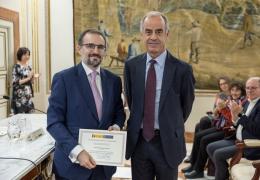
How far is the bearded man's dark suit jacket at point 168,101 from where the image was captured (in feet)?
6.53

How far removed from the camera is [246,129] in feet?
10.5

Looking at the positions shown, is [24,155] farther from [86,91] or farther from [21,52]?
[21,52]

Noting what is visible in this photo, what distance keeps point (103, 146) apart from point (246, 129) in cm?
192

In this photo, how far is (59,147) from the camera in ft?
5.98

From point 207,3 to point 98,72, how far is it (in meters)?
4.22

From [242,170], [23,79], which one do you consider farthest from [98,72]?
[23,79]

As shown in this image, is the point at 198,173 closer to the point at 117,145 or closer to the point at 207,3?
the point at 117,145

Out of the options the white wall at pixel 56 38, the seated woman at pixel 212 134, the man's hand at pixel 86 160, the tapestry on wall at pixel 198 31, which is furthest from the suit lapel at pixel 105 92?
the white wall at pixel 56 38

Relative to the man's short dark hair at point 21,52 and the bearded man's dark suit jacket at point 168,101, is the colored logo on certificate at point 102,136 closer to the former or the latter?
the bearded man's dark suit jacket at point 168,101

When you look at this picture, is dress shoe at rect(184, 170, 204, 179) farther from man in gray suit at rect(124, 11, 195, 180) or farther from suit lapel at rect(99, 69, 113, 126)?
suit lapel at rect(99, 69, 113, 126)

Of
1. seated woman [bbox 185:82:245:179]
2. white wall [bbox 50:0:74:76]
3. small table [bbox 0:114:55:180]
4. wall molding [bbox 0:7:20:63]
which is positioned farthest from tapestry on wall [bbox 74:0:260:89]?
small table [bbox 0:114:55:180]

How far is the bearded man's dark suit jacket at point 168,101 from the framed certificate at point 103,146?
0.28 meters

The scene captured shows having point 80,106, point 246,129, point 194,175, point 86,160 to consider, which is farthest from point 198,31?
point 86,160

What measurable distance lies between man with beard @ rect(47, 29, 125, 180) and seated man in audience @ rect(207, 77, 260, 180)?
5.77 ft
